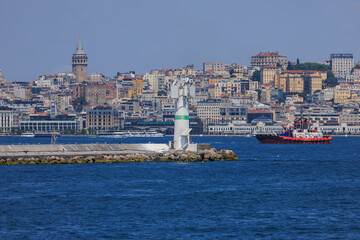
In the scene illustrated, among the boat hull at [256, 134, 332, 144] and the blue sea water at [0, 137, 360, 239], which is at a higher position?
the boat hull at [256, 134, 332, 144]

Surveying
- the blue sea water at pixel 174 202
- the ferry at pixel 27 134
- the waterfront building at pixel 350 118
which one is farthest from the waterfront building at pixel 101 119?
the blue sea water at pixel 174 202

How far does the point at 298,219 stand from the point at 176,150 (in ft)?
71.2

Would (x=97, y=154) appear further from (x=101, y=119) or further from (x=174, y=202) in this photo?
(x=101, y=119)

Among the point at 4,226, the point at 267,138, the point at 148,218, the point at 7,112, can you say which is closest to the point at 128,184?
the point at 148,218

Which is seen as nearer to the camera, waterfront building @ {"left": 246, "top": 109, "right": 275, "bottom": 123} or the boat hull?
the boat hull

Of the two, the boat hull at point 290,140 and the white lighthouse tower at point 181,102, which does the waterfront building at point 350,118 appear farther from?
the white lighthouse tower at point 181,102

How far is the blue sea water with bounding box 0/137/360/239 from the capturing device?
24359 mm

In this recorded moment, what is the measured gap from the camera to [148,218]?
26484 mm

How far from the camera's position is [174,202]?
30.0m

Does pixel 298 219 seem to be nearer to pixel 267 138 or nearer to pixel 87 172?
pixel 87 172

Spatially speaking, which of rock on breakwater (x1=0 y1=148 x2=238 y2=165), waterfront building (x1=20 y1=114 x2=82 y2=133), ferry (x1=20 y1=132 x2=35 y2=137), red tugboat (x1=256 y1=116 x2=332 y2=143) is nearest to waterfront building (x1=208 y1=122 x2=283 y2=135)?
waterfront building (x1=20 y1=114 x2=82 y2=133)

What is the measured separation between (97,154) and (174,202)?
1777cm

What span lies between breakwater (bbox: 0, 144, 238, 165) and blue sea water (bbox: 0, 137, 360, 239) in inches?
56.7

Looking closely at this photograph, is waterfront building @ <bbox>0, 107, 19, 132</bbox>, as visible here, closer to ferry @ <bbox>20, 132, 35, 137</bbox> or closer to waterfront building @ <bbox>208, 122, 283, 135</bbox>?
ferry @ <bbox>20, 132, 35, 137</bbox>
